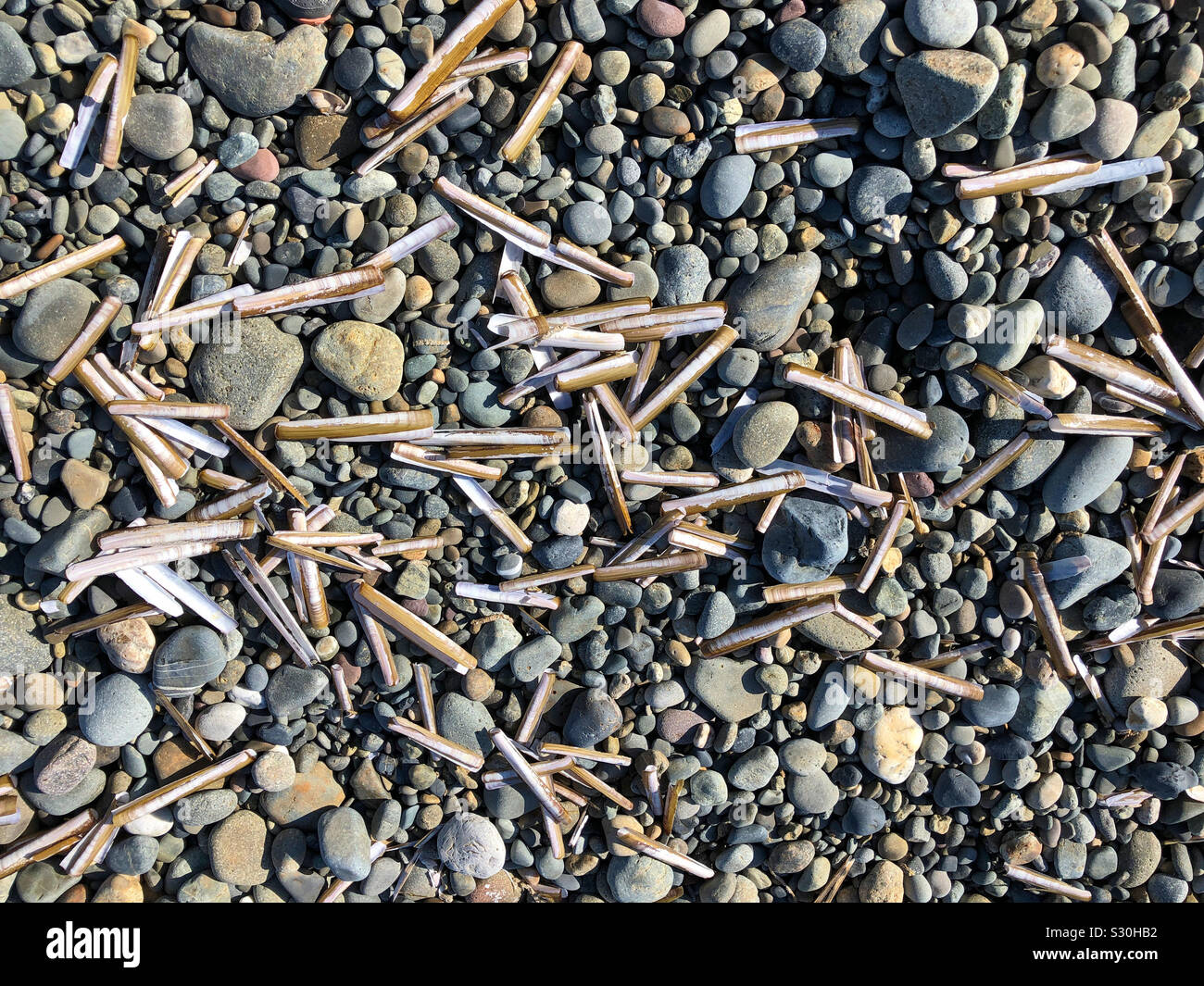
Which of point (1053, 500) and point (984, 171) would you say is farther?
point (1053, 500)

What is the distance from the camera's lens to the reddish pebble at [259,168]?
2.56 meters

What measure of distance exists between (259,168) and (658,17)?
4.59 feet

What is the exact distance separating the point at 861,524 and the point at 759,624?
53 cm

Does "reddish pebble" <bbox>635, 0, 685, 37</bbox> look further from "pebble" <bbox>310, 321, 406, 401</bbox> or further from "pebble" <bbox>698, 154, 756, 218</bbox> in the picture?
"pebble" <bbox>310, 321, 406, 401</bbox>

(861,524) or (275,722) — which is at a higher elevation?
(861,524)

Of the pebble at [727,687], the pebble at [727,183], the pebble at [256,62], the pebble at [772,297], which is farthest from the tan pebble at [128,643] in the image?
the pebble at [727,183]

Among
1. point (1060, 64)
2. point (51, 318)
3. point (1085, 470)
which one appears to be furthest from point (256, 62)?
point (1085, 470)

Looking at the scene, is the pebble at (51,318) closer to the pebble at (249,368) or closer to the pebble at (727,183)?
the pebble at (249,368)

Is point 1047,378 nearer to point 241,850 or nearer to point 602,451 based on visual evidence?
point 602,451

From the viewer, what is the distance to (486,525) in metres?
2.83

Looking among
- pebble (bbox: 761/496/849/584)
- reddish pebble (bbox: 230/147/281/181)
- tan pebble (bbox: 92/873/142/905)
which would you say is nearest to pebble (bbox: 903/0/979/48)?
→ pebble (bbox: 761/496/849/584)

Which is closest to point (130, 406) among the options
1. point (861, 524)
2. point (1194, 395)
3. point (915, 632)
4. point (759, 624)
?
point (759, 624)

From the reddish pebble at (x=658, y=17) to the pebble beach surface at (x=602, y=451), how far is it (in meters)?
0.01

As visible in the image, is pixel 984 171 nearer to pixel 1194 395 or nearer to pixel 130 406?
pixel 1194 395
